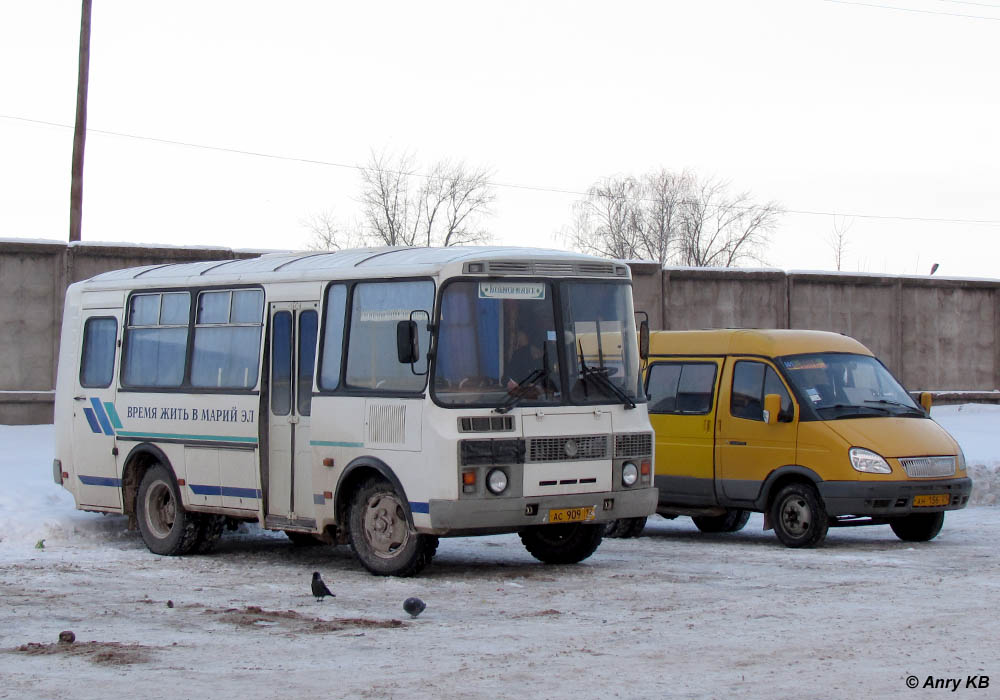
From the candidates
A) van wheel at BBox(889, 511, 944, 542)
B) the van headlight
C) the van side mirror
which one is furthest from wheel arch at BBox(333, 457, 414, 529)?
van wheel at BBox(889, 511, 944, 542)

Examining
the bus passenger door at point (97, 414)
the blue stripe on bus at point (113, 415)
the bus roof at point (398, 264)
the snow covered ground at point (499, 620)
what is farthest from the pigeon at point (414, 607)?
the blue stripe on bus at point (113, 415)

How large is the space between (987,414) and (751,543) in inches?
546

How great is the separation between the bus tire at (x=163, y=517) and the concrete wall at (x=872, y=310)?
1232 centimetres

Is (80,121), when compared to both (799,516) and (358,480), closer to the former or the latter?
(358,480)

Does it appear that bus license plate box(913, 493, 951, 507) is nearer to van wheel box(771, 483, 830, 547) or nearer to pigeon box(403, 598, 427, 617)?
van wheel box(771, 483, 830, 547)

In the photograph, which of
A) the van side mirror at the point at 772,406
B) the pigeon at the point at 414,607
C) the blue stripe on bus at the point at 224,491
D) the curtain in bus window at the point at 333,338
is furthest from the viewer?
the van side mirror at the point at 772,406

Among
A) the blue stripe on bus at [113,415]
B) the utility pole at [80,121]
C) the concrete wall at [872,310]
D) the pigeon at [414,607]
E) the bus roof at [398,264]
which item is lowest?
the pigeon at [414,607]

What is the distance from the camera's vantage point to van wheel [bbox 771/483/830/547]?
14.0 meters

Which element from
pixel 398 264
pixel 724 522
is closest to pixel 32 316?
pixel 724 522

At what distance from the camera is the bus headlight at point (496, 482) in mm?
11469

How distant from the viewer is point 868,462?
13.8m

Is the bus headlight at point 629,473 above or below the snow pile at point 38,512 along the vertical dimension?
above

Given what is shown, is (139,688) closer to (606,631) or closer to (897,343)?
(606,631)

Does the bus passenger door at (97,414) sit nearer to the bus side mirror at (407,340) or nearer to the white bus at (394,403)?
the white bus at (394,403)
